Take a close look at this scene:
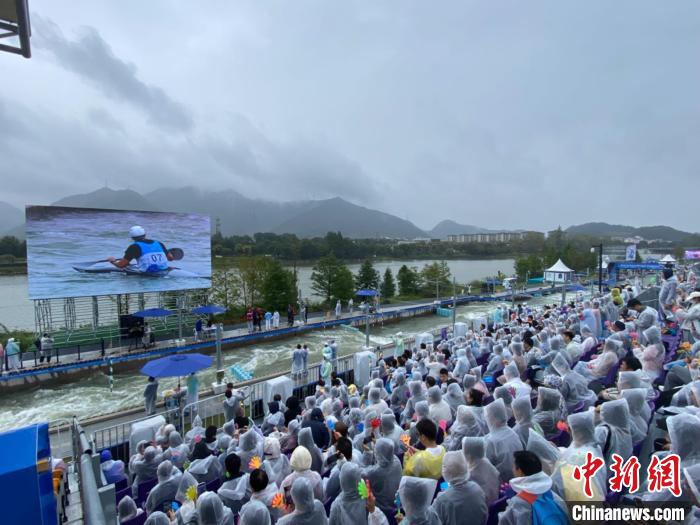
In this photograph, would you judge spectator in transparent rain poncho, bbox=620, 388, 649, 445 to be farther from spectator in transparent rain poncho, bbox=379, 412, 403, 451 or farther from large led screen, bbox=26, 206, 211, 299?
large led screen, bbox=26, 206, 211, 299

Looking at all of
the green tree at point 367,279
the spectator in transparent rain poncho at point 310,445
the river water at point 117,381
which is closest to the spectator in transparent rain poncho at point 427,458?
the spectator in transparent rain poncho at point 310,445

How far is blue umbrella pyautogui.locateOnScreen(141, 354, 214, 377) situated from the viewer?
7914mm

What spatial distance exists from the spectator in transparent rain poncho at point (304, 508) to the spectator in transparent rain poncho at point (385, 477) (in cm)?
71

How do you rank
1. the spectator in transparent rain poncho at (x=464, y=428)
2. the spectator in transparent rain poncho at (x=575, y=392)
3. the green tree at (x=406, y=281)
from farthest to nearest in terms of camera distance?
the green tree at (x=406, y=281)
the spectator in transparent rain poncho at (x=575, y=392)
the spectator in transparent rain poncho at (x=464, y=428)

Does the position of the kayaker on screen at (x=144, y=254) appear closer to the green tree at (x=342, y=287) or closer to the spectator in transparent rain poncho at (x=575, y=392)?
the green tree at (x=342, y=287)

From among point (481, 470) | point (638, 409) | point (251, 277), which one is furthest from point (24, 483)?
point (251, 277)

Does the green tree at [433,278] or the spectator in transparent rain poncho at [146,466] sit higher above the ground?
the spectator in transparent rain poncho at [146,466]

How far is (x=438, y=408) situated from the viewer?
15.8ft

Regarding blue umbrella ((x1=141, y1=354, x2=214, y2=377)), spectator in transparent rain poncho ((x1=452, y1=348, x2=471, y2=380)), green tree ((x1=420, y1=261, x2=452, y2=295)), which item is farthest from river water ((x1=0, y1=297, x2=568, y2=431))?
green tree ((x1=420, y1=261, x2=452, y2=295))

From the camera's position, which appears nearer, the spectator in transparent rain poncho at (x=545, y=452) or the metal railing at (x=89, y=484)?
the spectator in transparent rain poncho at (x=545, y=452)

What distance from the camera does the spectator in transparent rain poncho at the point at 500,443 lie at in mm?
3156

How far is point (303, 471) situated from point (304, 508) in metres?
0.71

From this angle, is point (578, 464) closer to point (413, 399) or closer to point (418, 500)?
point (418, 500)

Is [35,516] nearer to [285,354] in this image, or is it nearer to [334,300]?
[285,354]
